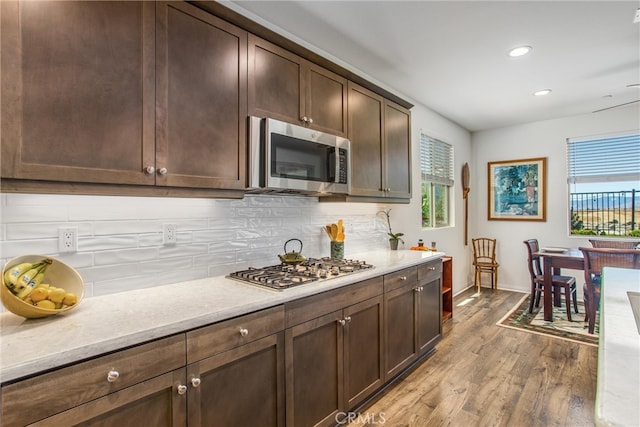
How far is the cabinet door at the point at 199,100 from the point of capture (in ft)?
4.89

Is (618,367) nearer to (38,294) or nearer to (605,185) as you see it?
(38,294)

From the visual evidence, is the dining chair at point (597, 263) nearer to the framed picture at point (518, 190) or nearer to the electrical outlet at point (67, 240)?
the framed picture at point (518, 190)

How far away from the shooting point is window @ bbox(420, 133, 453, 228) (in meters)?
4.40

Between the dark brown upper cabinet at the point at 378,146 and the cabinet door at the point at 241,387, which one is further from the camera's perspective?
the dark brown upper cabinet at the point at 378,146

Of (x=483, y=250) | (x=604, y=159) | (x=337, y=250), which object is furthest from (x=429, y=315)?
(x=604, y=159)

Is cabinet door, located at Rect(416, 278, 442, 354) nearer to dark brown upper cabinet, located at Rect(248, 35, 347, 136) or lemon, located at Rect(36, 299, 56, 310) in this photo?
dark brown upper cabinet, located at Rect(248, 35, 347, 136)

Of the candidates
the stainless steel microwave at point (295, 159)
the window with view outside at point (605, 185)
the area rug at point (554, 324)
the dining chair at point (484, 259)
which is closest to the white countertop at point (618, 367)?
the stainless steel microwave at point (295, 159)

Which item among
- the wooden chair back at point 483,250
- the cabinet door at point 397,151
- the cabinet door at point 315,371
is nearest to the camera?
the cabinet door at point 315,371

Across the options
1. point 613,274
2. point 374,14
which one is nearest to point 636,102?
point 613,274

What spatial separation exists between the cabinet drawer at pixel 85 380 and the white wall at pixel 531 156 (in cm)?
554

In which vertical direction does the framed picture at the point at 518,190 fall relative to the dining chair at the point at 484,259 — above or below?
above

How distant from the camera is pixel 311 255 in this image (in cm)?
268

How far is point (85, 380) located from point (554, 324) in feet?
14.5

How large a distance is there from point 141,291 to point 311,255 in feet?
4.36
